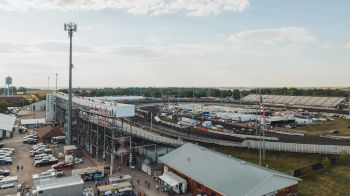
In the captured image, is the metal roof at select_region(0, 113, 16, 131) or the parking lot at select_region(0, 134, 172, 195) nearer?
the parking lot at select_region(0, 134, 172, 195)

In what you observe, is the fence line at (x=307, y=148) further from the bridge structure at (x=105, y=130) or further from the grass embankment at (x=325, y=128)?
the grass embankment at (x=325, y=128)

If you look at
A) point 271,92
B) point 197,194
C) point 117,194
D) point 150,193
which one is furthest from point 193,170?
point 271,92

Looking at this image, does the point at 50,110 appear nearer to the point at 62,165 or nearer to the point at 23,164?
the point at 23,164

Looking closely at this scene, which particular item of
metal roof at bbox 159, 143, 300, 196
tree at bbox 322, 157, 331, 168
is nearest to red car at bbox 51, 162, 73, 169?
metal roof at bbox 159, 143, 300, 196

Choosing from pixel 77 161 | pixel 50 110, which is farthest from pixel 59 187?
pixel 50 110

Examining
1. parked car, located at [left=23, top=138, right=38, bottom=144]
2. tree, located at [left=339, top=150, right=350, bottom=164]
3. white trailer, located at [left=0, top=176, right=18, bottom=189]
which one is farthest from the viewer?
parked car, located at [left=23, top=138, right=38, bottom=144]

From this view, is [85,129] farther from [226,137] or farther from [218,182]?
[218,182]

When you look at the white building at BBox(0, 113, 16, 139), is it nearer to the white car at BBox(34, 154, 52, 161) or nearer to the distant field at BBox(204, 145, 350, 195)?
the white car at BBox(34, 154, 52, 161)
